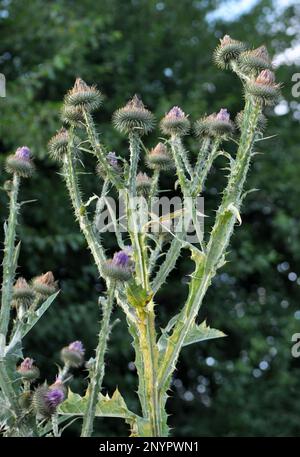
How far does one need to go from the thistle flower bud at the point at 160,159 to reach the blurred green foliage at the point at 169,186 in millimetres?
3874

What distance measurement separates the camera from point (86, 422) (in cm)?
158

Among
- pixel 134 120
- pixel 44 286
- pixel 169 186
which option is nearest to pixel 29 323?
pixel 44 286

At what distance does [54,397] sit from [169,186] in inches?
255

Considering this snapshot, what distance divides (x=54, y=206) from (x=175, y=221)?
494cm

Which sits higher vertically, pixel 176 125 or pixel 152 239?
pixel 176 125

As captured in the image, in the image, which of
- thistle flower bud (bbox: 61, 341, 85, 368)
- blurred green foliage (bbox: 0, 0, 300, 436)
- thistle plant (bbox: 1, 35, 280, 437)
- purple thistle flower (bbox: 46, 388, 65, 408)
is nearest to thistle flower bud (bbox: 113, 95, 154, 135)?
thistle plant (bbox: 1, 35, 280, 437)

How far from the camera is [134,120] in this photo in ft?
6.92

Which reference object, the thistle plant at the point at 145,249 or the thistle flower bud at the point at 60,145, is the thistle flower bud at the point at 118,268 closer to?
the thistle plant at the point at 145,249

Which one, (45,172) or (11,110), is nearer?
(11,110)

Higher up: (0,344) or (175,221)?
(175,221)

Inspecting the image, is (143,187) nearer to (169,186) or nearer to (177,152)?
(177,152)

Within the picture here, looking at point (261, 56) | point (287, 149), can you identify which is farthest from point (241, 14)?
point (261, 56)

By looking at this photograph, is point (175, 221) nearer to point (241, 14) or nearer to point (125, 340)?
point (125, 340)

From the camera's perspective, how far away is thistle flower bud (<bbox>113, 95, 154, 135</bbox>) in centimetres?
210
